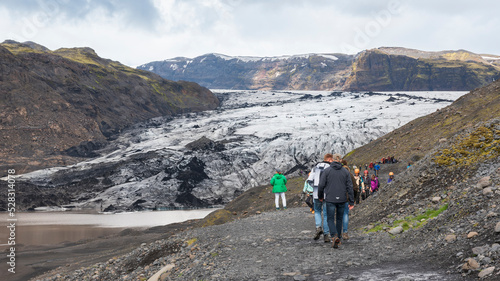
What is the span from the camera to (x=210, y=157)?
6288 centimetres

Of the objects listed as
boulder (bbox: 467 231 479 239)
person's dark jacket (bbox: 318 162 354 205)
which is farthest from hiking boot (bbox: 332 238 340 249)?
boulder (bbox: 467 231 479 239)

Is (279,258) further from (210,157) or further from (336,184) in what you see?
(210,157)

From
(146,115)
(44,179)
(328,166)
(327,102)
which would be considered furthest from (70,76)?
(328,166)

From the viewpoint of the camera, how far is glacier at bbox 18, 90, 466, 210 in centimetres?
5538

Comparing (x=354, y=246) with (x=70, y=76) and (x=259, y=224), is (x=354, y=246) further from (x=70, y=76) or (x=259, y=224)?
(x=70, y=76)

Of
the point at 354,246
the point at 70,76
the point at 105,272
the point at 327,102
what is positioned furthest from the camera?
the point at 327,102

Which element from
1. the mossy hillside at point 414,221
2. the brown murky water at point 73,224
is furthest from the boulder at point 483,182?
the brown murky water at point 73,224

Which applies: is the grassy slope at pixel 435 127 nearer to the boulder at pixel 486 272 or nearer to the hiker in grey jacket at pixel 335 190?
the hiker in grey jacket at pixel 335 190

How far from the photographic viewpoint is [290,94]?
422ft

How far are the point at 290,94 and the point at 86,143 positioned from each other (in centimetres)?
6860

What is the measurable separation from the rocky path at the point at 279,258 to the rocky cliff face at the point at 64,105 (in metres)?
61.4

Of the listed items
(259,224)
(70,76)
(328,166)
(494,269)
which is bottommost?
(259,224)

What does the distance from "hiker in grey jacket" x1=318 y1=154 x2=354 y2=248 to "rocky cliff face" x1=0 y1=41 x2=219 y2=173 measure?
66676 millimetres

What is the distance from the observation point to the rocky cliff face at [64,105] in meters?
71.5
